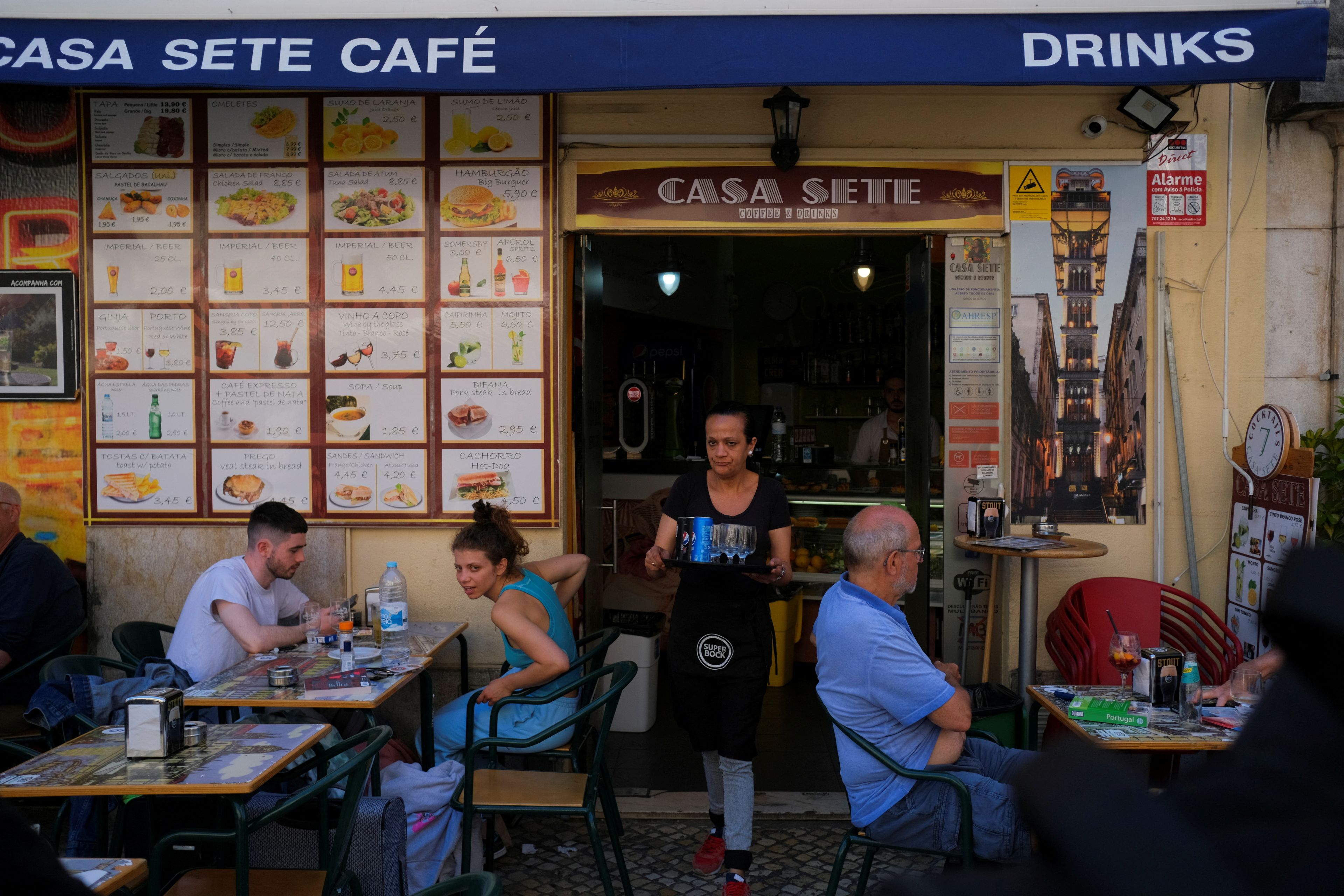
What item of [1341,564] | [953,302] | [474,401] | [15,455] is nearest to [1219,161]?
[953,302]

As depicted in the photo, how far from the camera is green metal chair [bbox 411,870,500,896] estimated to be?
1989 millimetres

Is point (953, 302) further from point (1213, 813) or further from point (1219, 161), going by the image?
point (1213, 813)

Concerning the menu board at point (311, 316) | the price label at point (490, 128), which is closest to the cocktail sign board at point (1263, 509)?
the menu board at point (311, 316)

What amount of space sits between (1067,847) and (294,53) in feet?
14.1

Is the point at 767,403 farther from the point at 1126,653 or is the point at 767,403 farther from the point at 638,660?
the point at 1126,653

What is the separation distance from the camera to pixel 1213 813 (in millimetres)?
738

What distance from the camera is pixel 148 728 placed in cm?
281

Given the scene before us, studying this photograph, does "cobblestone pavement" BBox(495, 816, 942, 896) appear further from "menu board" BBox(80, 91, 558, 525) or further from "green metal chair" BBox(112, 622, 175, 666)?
"green metal chair" BBox(112, 622, 175, 666)

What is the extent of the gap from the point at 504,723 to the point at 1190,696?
2.41 meters

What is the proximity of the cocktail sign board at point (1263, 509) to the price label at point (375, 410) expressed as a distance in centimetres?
396

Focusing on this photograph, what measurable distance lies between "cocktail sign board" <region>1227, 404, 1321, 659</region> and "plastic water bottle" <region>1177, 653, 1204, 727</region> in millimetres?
1158

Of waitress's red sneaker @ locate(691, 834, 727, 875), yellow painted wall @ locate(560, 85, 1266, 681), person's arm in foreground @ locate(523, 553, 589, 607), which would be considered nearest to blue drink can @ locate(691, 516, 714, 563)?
person's arm in foreground @ locate(523, 553, 589, 607)

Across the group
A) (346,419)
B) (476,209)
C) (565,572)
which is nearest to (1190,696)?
(565,572)

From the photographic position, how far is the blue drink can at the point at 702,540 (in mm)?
3889
